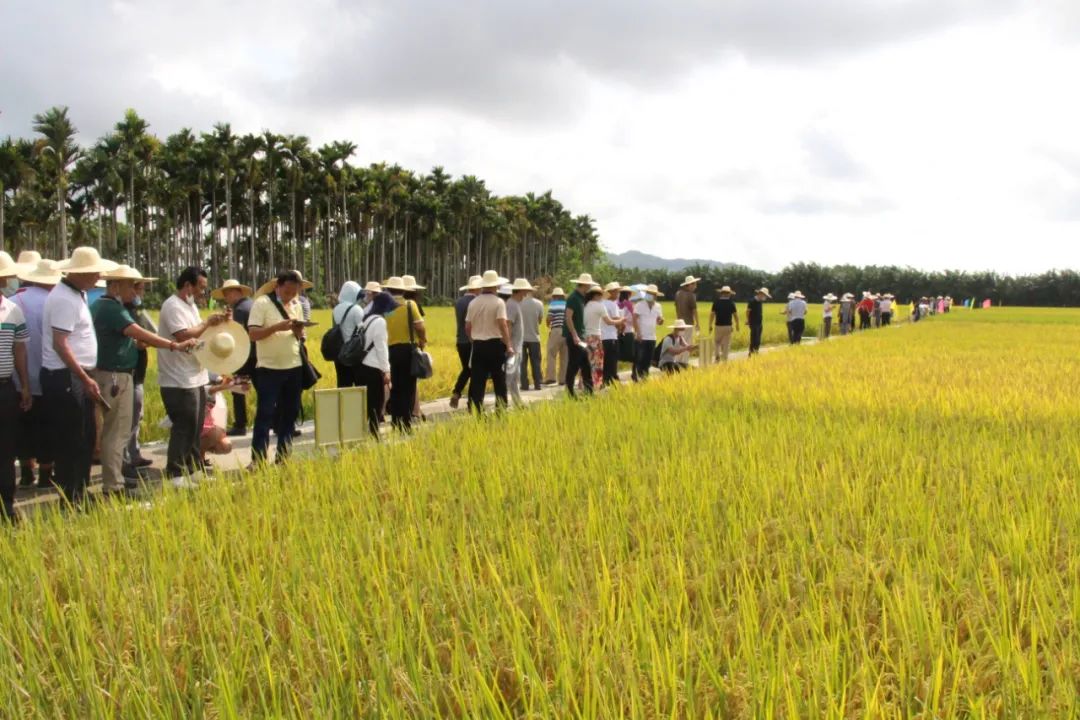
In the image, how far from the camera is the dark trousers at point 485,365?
30.1ft

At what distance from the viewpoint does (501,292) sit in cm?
1288

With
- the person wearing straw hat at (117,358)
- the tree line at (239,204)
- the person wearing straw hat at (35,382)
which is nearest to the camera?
the person wearing straw hat at (35,382)

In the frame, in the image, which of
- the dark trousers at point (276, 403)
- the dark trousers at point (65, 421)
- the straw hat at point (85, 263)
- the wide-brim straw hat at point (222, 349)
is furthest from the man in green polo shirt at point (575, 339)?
the dark trousers at point (65, 421)

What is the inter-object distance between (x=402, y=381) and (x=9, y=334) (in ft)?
13.5

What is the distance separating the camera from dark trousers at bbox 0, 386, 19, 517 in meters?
5.17

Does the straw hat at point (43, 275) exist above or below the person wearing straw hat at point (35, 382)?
above

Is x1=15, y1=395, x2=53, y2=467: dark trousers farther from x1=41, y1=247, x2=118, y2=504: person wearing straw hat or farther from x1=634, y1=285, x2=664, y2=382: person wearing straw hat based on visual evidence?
x1=634, y1=285, x2=664, y2=382: person wearing straw hat

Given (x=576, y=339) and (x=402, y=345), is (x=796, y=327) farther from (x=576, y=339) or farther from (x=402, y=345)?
(x=402, y=345)

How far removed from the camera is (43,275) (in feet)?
20.9

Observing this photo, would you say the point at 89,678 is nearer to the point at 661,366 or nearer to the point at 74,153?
the point at 661,366

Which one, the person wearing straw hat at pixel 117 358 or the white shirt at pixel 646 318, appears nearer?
the person wearing straw hat at pixel 117 358

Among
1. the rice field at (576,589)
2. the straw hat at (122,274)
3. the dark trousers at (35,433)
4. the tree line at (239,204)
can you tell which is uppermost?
Answer: the tree line at (239,204)

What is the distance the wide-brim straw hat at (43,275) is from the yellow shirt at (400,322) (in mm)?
3224

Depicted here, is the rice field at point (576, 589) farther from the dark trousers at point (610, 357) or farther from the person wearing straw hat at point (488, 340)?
the dark trousers at point (610, 357)
